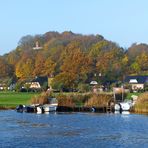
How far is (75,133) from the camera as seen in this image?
57.5m

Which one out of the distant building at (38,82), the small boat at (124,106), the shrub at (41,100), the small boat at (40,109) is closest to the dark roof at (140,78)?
the distant building at (38,82)

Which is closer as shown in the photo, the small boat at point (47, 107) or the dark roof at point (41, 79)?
the small boat at point (47, 107)

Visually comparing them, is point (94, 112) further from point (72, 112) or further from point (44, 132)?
point (44, 132)

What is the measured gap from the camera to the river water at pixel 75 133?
4852 centimetres

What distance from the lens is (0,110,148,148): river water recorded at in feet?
159

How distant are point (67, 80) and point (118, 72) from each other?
1183 inches

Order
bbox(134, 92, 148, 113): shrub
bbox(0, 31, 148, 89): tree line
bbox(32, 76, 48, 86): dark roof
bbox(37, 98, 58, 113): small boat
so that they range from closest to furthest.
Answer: bbox(134, 92, 148, 113): shrub → bbox(37, 98, 58, 113): small boat → bbox(0, 31, 148, 89): tree line → bbox(32, 76, 48, 86): dark roof

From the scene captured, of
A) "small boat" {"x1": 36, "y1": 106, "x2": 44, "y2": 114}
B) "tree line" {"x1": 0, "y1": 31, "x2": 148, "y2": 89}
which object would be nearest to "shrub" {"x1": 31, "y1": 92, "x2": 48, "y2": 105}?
"small boat" {"x1": 36, "y1": 106, "x2": 44, "y2": 114}

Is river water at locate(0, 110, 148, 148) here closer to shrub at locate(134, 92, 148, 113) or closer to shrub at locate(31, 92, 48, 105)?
shrub at locate(134, 92, 148, 113)

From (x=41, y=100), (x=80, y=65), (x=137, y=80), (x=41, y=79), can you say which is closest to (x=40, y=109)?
(x=41, y=100)

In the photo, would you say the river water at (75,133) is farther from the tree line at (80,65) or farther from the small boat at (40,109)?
the tree line at (80,65)

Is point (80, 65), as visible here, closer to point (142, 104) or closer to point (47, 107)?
point (47, 107)

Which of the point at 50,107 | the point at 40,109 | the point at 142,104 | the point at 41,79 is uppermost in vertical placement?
the point at 41,79

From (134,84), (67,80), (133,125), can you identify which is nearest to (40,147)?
(133,125)
